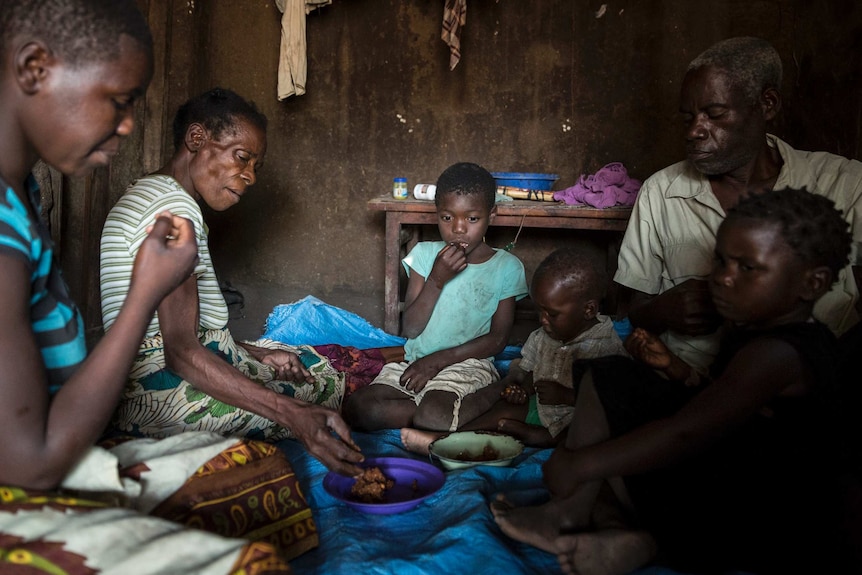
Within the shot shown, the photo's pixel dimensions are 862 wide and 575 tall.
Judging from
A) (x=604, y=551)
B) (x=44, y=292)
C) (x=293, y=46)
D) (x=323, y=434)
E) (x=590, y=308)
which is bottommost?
(x=604, y=551)

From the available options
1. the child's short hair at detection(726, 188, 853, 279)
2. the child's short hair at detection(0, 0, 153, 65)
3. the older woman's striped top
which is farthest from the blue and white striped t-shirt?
the child's short hair at detection(726, 188, 853, 279)

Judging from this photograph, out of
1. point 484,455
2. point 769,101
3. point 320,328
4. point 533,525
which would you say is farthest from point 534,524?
point 320,328

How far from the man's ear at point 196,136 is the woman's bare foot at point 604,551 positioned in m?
1.84

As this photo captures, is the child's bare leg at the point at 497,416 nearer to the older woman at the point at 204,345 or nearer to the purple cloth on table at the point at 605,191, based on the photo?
the older woman at the point at 204,345

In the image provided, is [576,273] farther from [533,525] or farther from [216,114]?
[216,114]

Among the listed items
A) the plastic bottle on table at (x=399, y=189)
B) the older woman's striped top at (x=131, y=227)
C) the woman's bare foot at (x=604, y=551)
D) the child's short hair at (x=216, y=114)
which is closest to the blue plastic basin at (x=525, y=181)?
the plastic bottle on table at (x=399, y=189)

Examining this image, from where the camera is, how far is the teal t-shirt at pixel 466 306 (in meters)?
3.22

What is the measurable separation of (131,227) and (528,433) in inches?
63.7

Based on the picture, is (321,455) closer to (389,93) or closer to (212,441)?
(212,441)

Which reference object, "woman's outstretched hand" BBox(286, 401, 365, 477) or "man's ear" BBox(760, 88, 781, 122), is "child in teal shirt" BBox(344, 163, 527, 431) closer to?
"woman's outstretched hand" BBox(286, 401, 365, 477)

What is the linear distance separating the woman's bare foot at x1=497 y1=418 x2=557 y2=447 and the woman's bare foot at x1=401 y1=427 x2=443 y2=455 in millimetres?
285

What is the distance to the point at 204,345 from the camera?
2.48 meters

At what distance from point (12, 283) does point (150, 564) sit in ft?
1.70

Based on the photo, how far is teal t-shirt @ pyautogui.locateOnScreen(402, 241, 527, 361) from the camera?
10.6ft
